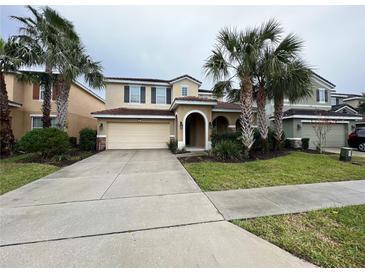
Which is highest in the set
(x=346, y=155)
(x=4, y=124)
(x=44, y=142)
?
(x=4, y=124)

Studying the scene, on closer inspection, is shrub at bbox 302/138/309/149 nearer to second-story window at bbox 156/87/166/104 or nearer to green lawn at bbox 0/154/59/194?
second-story window at bbox 156/87/166/104

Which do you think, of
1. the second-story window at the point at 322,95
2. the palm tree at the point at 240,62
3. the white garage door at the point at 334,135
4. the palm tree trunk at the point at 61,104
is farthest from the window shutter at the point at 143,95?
the second-story window at the point at 322,95

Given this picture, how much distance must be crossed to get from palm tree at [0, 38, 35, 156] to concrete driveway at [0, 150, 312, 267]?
8033 mm

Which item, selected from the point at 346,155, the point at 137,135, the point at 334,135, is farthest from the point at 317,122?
the point at 137,135

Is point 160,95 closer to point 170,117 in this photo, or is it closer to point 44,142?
point 170,117

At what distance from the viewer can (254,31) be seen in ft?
27.7

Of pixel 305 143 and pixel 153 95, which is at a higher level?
pixel 153 95

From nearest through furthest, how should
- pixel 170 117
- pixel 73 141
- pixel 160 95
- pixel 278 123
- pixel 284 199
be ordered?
1. pixel 284 199
2. pixel 278 123
3. pixel 170 117
4. pixel 73 141
5. pixel 160 95

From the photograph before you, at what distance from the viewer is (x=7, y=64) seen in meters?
10.0

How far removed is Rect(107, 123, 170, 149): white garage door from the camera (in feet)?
48.4

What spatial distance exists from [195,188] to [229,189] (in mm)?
994

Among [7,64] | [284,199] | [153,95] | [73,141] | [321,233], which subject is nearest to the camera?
[321,233]

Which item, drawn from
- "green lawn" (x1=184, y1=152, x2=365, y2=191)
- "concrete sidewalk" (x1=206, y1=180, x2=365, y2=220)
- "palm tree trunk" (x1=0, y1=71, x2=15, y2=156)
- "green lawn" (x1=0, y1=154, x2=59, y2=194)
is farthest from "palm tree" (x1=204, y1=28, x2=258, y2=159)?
"palm tree trunk" (x1=0, y1=71, x2=15, y2=156)

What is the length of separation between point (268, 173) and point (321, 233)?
3.92m
